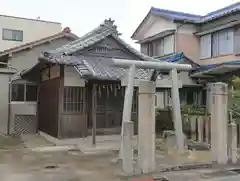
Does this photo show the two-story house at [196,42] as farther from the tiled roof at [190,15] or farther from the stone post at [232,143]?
the stone post at [232,143]

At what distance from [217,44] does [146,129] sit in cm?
1324

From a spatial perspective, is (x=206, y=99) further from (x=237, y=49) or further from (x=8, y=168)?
(x=8, y=168)

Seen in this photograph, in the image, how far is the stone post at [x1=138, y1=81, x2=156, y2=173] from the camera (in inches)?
334

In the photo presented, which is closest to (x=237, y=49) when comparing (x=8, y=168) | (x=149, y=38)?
(x=149, y=38)

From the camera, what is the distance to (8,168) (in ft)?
29.9

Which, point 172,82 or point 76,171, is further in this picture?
point 172,82

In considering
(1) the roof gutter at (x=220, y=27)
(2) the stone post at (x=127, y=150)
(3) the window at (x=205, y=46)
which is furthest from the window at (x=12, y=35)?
(2) the stone post at (x=127, y=150)

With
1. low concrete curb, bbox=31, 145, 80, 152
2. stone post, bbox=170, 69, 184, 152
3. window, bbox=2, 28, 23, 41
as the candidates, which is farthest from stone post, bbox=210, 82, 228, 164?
window, bbox=2, 28, 23, 41

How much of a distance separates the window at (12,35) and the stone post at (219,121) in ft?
66.3

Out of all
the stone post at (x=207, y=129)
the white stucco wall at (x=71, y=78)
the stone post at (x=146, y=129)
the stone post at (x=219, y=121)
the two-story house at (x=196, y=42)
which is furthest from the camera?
the two-story house at (x=196, y=42)

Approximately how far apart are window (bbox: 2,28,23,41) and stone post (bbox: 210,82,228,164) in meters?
20.2

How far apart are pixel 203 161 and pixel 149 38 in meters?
15.3

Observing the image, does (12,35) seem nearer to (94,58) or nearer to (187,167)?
(94,58)

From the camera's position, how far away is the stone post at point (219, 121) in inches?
384
